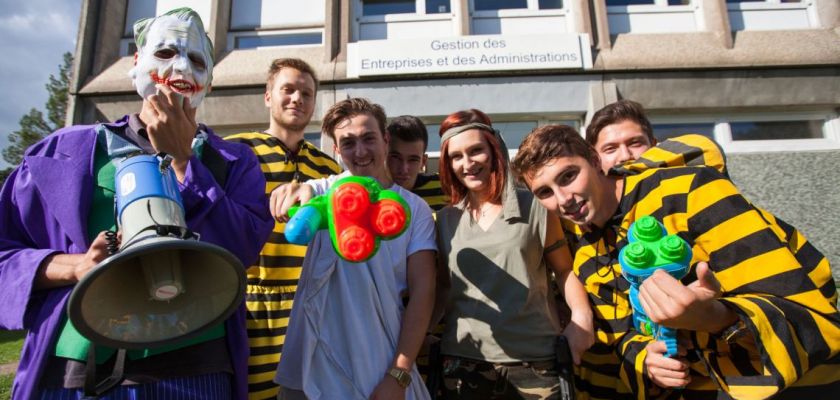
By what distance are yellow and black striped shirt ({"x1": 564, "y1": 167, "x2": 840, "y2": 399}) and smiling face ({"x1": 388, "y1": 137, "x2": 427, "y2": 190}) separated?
1.39m

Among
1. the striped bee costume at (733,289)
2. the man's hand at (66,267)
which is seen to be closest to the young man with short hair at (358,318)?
the man's hand at (66,267)

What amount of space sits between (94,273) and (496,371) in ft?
4.93

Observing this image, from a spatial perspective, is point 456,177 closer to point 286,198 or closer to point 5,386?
point 286,198

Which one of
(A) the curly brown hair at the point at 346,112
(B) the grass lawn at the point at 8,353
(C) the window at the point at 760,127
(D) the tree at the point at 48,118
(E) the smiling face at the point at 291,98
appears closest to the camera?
(A) the curly brown hair at the point at 346,112

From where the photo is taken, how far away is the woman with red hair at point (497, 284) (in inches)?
74.0

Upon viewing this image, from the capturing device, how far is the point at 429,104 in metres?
6.65

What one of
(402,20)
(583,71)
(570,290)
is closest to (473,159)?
(570,290)

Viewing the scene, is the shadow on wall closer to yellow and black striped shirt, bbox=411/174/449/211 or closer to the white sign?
the white sign

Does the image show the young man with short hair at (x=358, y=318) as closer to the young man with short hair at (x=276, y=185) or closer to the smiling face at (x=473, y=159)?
the smiling face at (x=473, y=159)

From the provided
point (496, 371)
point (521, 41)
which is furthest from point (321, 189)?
point (521, 41)

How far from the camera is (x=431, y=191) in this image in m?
3.16

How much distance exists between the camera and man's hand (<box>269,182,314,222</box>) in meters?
1.60

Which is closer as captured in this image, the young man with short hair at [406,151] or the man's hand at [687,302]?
the man's hand at [687,302]

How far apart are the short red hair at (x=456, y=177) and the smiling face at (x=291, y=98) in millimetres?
976
